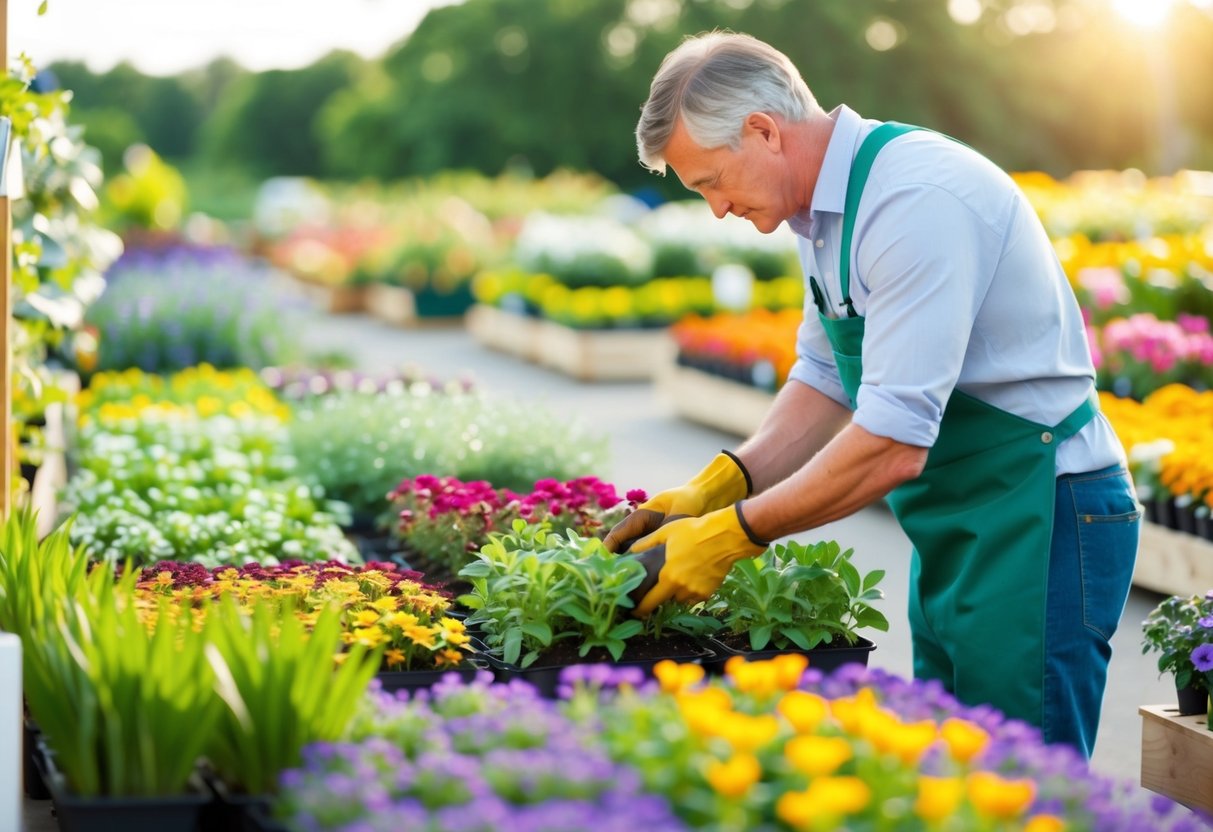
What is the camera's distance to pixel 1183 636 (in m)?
3.12

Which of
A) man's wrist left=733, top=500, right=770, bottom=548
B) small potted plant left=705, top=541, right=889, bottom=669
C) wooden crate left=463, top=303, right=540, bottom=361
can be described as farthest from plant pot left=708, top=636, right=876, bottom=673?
wooden crate left=463, top=303, right=540, bottom=361

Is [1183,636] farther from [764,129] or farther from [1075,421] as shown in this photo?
[764,129]

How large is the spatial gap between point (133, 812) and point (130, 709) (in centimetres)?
15

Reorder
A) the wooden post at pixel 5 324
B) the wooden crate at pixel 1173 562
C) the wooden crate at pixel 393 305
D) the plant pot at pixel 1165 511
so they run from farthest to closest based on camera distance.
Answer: the wooden crate at pixel 393 305, the plant pot at pixel 1165 511, the wooden crate at pixel 1173 562, the wooden post at pixel 5 324

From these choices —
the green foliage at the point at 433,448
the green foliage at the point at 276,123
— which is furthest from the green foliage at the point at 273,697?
the green foliage at the point at 276,123

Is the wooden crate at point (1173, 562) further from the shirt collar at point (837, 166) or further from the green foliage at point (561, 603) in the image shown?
the shirt collar at point (837, 166)

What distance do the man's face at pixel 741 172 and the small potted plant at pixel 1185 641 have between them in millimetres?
1335

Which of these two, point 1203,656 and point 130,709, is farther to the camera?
point 1203,656

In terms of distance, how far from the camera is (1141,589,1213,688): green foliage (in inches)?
122

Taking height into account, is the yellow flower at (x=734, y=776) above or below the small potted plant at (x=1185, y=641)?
above

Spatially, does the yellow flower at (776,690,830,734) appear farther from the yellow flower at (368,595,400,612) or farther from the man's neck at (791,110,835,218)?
the man's neck at (791,110,835,218)

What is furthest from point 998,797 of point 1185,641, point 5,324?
point 5,324

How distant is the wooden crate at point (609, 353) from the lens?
1159 cm

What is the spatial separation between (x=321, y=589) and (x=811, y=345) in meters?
1.17
